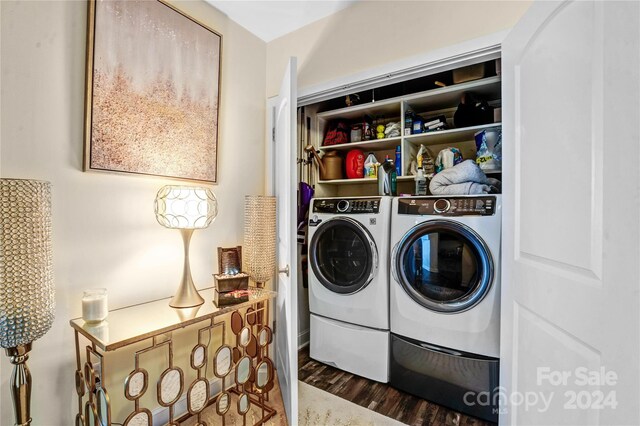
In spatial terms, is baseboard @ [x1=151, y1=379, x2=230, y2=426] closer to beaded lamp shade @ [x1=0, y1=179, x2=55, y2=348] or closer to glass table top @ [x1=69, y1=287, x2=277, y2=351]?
glass table top @ [x1=69, y1=287, x2=277, y2=351]

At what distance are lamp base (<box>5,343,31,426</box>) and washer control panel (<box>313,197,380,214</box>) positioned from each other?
65.4 inches

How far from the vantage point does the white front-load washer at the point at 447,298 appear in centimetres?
155

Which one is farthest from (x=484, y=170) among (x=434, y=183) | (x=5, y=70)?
(x=5, y=70)

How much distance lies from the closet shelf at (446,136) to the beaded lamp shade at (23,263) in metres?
2.25

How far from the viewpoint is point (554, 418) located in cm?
93

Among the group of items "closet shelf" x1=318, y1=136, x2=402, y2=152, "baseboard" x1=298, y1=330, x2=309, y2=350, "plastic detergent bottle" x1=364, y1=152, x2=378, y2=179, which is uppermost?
"closet shelf" x1=318, y1=136, x2=402, y2=152

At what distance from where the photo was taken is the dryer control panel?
1574 mm

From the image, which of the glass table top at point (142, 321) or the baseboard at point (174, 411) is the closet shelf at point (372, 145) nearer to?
the glass table top at point (142, 321)

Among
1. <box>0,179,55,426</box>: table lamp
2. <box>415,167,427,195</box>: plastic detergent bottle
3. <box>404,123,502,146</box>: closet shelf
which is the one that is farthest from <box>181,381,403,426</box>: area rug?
<box>404,123,502,146</box>: closet shelf

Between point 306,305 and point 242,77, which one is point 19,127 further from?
point 306,305

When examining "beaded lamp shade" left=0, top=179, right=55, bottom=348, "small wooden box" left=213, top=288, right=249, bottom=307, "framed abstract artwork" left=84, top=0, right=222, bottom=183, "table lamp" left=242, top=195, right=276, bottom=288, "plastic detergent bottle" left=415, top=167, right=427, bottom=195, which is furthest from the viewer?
"plastic detergent bottle" left=415, top=167, right=427, bottom=195

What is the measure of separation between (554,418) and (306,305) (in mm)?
1920

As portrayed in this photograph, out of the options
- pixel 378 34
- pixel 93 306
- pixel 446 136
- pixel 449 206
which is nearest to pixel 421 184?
pixel 446 136

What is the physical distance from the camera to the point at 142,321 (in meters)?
1.17
